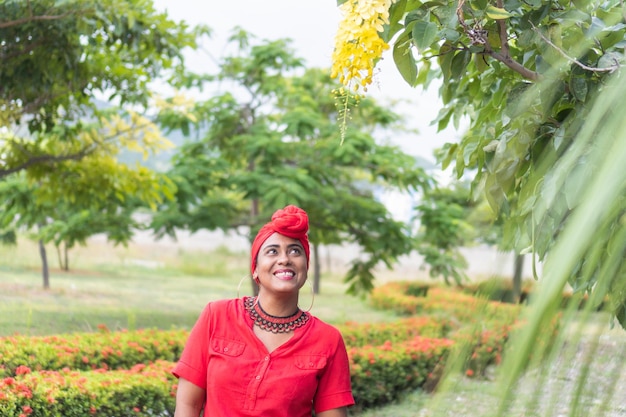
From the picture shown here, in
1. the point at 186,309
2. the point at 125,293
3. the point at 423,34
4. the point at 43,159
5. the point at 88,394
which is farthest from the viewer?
the point at 125,293

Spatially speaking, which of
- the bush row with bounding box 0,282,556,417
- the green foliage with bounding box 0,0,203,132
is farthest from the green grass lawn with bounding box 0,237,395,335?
the green foliage with bounding box 0,0,203,132

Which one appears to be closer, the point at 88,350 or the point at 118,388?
the point at 118,388

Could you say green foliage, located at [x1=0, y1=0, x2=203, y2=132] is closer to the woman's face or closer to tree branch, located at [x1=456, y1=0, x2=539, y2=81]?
the woman's face

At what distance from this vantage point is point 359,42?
154cm

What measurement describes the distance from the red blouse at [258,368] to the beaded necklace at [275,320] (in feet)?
0.06

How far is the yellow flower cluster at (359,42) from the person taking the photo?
1445 mm

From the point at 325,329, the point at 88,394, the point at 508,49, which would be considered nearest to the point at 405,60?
the point at 508,49

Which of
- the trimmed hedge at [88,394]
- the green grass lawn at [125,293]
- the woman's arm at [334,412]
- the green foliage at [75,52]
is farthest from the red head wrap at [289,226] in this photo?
the green grass lawn at [125,293]

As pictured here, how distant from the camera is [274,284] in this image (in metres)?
2.06

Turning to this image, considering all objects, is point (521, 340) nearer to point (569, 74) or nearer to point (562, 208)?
point (562, 208)

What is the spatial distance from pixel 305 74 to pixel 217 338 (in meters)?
9.05

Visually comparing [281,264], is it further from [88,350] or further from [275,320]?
[88,350]

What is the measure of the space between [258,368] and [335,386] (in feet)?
0.72

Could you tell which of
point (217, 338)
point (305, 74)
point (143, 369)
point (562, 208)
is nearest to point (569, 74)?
point (562, 208)
